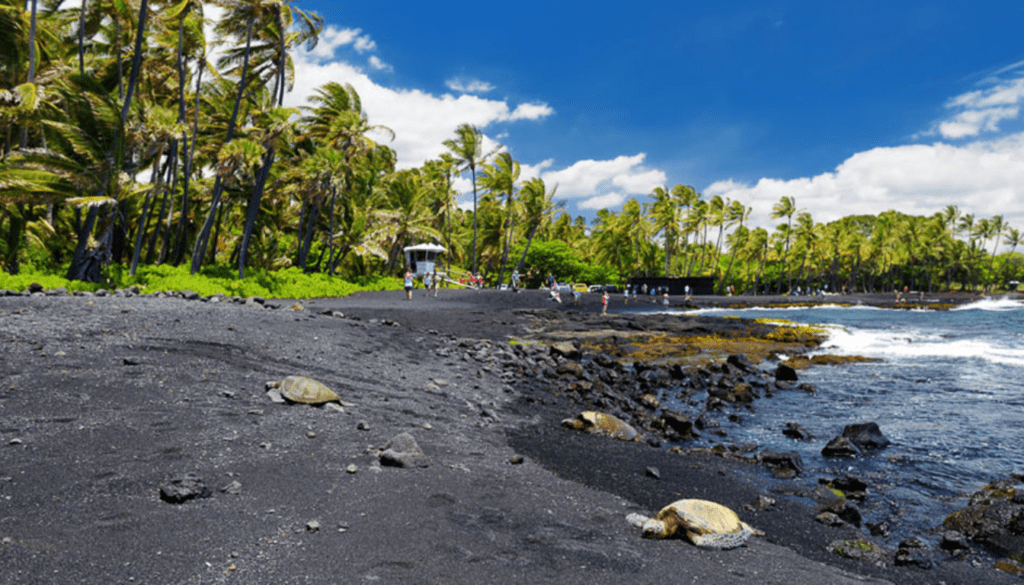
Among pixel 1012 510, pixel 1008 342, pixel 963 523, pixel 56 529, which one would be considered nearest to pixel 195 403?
pixel 56 529

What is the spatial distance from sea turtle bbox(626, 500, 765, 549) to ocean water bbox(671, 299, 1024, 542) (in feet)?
7.27

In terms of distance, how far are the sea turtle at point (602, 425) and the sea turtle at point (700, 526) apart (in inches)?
135

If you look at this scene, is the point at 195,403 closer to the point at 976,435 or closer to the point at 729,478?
the point at 729,478

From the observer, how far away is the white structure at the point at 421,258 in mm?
44000

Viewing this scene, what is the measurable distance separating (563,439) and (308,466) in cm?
362

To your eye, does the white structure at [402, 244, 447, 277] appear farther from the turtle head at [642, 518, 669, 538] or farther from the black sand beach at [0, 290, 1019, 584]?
the turtle head at [642, 518, 669, 538]

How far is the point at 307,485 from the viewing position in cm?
417

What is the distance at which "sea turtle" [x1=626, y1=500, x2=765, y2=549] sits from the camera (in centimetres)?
384

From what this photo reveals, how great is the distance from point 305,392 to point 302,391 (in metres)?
0.04

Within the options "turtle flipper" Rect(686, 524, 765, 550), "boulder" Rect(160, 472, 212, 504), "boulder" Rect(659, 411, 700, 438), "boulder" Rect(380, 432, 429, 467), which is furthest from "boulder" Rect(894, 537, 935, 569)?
"boulder" Rect(160, 472, 212, 504)

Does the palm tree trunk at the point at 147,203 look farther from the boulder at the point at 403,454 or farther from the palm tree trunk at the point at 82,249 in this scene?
the boulder at the point at 403,454

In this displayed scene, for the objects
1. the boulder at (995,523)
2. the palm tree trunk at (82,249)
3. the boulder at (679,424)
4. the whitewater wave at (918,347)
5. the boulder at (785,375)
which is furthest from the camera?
the palm tree trunk at (82,249)

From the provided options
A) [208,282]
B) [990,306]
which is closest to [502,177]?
[208,282]

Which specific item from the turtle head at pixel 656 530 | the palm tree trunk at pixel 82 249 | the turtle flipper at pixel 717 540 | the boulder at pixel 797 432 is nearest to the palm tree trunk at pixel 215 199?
the palm tree trunk at pixel 82 249
